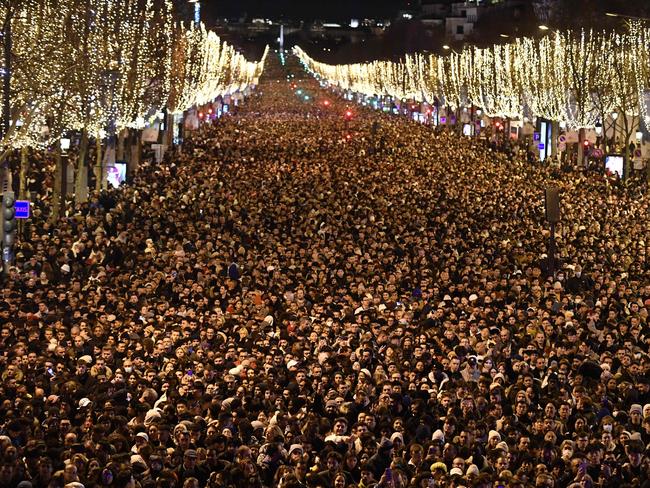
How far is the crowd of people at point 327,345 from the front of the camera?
13.2m

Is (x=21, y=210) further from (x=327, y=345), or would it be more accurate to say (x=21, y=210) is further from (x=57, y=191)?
(x=327, y=345)

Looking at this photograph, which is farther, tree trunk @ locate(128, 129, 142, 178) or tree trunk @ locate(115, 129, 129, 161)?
→ tree trunk @ locate(128, 129, 142, 178)

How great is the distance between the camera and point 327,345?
1902 cm

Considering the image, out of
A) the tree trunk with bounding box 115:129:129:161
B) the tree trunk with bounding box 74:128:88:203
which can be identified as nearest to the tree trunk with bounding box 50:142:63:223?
the tree trunk with bounding box 74:128:88:203

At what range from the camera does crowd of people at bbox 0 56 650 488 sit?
13195 millimetres

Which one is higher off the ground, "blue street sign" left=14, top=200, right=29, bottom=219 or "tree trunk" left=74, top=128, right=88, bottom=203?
"blue street sign" left=14, top=200, right=29, bottom=219

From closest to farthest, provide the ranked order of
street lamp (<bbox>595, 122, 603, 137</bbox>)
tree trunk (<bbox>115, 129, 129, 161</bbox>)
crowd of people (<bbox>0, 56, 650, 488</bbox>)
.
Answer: crowd of people (<bbox>0, 56, 650, 488</bbox>) → tree trunk (<bbox>115, 129, 129, 161</bbox>) → street lamp (<bbox>595, 122, 603, 137</bbox>)

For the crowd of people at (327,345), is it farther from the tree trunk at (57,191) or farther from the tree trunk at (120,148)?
the tree trunk at (120,148)

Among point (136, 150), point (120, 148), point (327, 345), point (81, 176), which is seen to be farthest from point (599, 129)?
point (327, 345)

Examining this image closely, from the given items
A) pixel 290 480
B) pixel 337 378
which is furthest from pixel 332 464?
pixel 337 378

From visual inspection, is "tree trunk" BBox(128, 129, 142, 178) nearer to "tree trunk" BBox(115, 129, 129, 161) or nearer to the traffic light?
"tree trunk" BBox(115, 129, 129, 161)

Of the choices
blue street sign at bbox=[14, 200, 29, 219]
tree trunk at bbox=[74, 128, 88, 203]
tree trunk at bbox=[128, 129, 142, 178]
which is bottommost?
tree trunk at bbox=[128, 129, 142, 178]

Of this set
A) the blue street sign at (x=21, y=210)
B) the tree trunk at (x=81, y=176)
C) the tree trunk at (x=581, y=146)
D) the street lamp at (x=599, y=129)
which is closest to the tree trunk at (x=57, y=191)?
the tree trunk at (x=81, y=176)

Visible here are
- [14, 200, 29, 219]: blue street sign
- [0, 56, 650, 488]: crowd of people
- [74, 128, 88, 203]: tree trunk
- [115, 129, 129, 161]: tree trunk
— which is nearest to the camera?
[0, 56, 650, 488]: crowd of people
